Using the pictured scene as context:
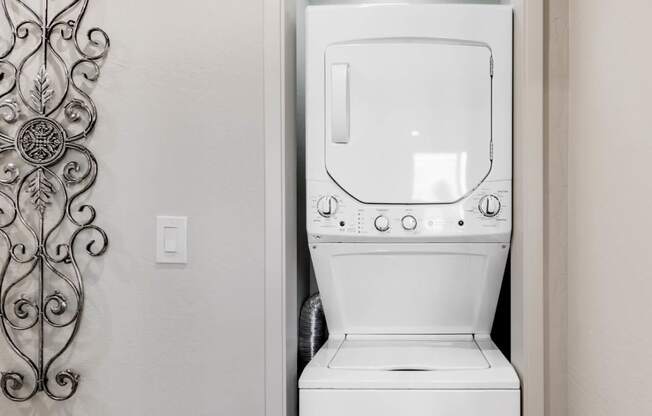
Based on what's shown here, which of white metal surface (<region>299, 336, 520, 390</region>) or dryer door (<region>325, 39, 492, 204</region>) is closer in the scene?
white metal surface (<region>299, 336, 520, 390</region>)

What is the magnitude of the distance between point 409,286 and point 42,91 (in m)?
1.18

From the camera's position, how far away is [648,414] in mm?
1149

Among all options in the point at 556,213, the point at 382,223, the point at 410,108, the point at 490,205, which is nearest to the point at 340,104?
the point at 410,108

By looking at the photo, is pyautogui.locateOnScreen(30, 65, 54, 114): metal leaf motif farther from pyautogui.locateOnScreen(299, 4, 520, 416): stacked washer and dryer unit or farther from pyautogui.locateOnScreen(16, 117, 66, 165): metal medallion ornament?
pyautogui.locateOnScreen(299, 4, 520, 416): stacked washer and dryer unit

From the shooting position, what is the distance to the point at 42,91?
163 centimetres

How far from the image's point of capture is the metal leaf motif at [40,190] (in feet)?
5.37

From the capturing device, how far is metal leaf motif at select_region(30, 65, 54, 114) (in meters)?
1.63

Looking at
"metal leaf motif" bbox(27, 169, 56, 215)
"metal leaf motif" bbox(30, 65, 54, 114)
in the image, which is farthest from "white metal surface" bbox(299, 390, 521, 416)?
"metal leaf motif" bbox(30, 65, 54, 114)

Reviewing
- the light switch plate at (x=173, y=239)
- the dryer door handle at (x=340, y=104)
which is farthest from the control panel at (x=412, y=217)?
the light switch plate at (x=173, y=239)

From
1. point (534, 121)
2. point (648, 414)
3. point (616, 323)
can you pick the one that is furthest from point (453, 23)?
point (648, 414)

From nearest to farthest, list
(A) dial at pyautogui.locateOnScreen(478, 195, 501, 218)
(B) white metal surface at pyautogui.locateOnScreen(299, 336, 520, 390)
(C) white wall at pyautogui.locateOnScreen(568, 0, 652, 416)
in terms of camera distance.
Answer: (C) white wall at pyautogui.locateOnScreen(568, 0, 652, 416)
(B) white metal surface at pyautogui.locateOnScreen(299, 336, 520, 390)
(A) dial at pyautogui.locateOnScreen(478, 195, 501, 218)

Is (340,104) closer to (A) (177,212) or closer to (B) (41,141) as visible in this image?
(A) (177,212)

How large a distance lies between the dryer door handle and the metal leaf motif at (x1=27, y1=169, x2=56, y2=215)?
0.79m

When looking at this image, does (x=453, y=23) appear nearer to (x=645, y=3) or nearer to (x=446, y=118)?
(x=446, y=118)
